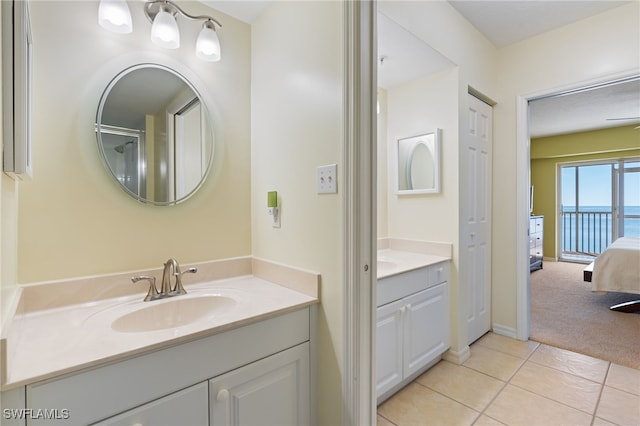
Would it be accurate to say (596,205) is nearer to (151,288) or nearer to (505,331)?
(505,331)

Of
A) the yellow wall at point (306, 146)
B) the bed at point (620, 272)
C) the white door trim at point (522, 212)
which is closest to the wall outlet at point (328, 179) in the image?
the yellow wall at point (306, 146)

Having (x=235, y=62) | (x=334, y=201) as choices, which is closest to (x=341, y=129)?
(x=334, y=201)

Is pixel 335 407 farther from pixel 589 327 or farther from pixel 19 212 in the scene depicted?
pixel 589 327

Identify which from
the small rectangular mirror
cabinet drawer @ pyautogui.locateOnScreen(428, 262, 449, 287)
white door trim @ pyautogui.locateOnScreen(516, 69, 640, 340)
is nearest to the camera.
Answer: cabinet drawer @ pyautogui.locateOnScreen(428, 262, 449, 287)

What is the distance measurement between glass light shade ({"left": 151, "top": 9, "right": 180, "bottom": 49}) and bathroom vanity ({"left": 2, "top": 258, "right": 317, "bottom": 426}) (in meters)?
1.13

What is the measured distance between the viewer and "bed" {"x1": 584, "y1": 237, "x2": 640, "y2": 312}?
3041mm

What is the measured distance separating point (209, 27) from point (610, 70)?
2.63 m

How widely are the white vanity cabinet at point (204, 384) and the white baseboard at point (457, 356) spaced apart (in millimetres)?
1335

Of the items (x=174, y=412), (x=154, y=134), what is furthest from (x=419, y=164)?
(x=174, y=412)

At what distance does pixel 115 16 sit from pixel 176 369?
1343mm

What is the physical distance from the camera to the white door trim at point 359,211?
112 cm

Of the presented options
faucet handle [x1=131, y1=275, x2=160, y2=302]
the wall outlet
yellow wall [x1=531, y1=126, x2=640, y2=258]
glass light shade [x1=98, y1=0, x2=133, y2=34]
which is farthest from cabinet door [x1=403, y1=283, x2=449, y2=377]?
yellow wall [x1=531, y1=126, x2=640, y2=258]

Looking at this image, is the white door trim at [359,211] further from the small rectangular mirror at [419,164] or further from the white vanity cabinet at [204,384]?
the small rectangular mirror at [419,164]

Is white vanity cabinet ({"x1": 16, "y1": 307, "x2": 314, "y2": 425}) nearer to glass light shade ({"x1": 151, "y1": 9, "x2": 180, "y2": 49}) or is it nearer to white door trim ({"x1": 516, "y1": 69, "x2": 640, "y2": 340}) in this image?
glass light shade ({"x1": 151, "y1": 9, "x2": 180, "y2": 49})
